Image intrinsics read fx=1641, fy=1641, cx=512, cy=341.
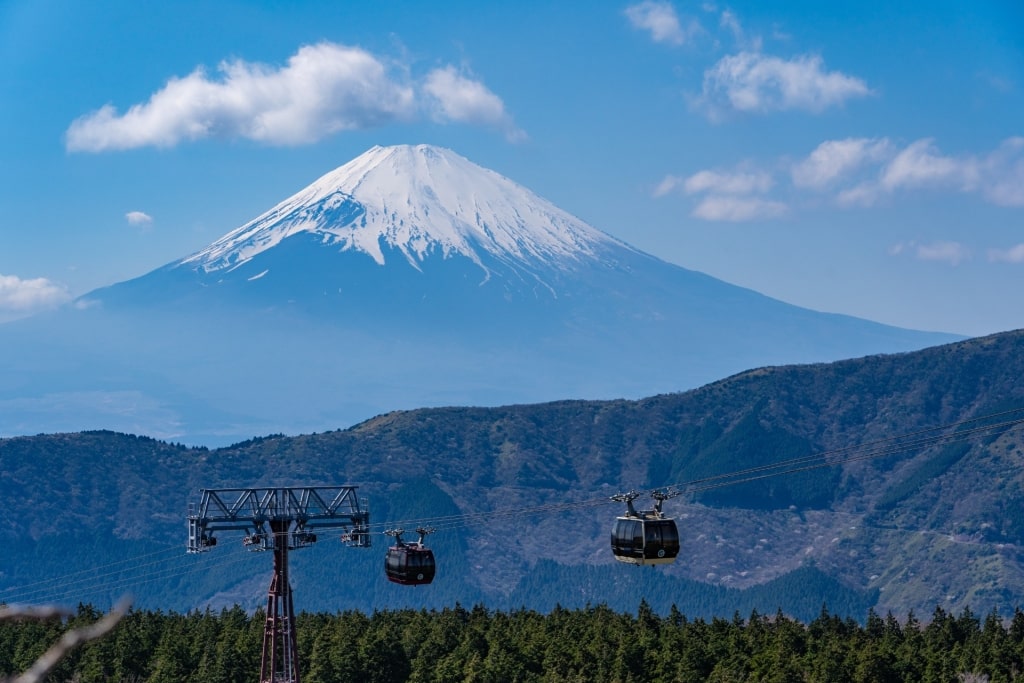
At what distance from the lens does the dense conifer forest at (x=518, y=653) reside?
5266 inches

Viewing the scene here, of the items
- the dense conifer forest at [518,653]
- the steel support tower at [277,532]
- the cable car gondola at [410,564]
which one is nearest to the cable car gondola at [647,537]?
the cable car gondola at [410,564]

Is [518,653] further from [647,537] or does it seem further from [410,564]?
[647,537]

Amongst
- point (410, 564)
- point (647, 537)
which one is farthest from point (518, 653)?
point (647, 537)

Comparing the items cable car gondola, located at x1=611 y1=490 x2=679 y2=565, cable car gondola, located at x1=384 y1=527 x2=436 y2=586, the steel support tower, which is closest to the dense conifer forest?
the steel support tower

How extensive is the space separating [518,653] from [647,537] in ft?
283

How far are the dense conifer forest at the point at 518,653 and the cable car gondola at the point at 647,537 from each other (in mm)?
69625

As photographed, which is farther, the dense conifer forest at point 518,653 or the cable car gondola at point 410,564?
the dense conifer forest at point 518,653

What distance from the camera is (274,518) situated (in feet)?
262

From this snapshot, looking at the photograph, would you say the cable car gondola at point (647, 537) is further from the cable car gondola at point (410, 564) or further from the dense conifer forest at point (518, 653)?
the dense conifer forest at point (518, 653)

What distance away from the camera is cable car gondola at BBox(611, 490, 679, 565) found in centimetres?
5759

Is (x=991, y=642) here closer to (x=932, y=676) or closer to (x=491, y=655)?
(x=932, y=676)

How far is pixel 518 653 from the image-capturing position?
141375 millimetres

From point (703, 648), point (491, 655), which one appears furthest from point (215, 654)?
point (703, 648)

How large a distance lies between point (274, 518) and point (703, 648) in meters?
70.3
